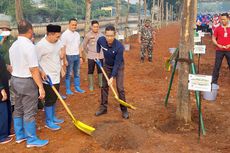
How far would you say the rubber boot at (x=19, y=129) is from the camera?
14.6 ft

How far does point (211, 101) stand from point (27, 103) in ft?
13.6

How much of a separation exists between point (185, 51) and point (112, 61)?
4.47 ft

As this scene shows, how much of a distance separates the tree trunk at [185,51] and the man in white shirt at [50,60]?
2.12m

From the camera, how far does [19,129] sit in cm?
449

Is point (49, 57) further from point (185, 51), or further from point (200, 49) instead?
point (200, 49)

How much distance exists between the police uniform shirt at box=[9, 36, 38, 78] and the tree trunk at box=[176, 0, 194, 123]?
2.49 metres

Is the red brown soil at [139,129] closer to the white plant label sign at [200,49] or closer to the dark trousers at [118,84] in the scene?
the dark trousers at [118,84]

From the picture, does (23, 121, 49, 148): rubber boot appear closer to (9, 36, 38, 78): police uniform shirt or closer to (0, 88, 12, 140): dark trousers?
(0, 88, 12, 140): dark trousers

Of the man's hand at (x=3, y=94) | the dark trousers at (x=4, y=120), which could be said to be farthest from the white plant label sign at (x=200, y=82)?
the dark trousers at (x=4, y=120)

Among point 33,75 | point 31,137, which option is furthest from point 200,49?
point 31,137

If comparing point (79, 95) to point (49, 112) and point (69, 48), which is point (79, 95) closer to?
point (69, 48)

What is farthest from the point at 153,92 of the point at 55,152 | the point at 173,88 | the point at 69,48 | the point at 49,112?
the point at 55,152

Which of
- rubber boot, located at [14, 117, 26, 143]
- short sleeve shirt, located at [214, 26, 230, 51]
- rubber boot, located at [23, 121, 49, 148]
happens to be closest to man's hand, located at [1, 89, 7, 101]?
rubber boot, located at [14, 117, 26, 143]

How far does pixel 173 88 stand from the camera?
7.59 m
